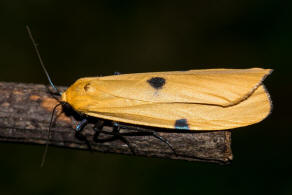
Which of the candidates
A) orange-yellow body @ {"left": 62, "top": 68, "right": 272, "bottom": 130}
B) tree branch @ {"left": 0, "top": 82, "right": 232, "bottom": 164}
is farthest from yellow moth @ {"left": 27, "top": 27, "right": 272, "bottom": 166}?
tree branch @ {"left": 0, "top": 82, "right": 232, "bottom": 164}

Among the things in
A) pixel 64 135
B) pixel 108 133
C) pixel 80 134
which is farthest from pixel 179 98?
pixel 64 135

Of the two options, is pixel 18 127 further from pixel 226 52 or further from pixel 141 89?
pixel 226 52

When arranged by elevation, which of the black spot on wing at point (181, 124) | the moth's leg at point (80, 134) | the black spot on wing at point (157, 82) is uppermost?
the black spot on wing at point (157, 82)

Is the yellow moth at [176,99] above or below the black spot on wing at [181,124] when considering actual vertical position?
above

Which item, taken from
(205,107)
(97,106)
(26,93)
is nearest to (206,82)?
(205,107)

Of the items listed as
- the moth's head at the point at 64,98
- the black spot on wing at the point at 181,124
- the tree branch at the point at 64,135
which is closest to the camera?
the tree branch at the point at 64,135

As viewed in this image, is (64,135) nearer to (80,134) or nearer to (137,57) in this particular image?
(80,134)

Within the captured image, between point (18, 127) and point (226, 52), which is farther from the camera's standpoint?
point (226, 52)

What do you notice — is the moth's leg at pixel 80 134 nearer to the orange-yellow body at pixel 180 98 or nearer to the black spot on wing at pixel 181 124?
the orange-yellow body at pixel 180 98

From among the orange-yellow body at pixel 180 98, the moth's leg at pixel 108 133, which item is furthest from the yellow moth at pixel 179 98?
the moth's leg at pixel 108 133
